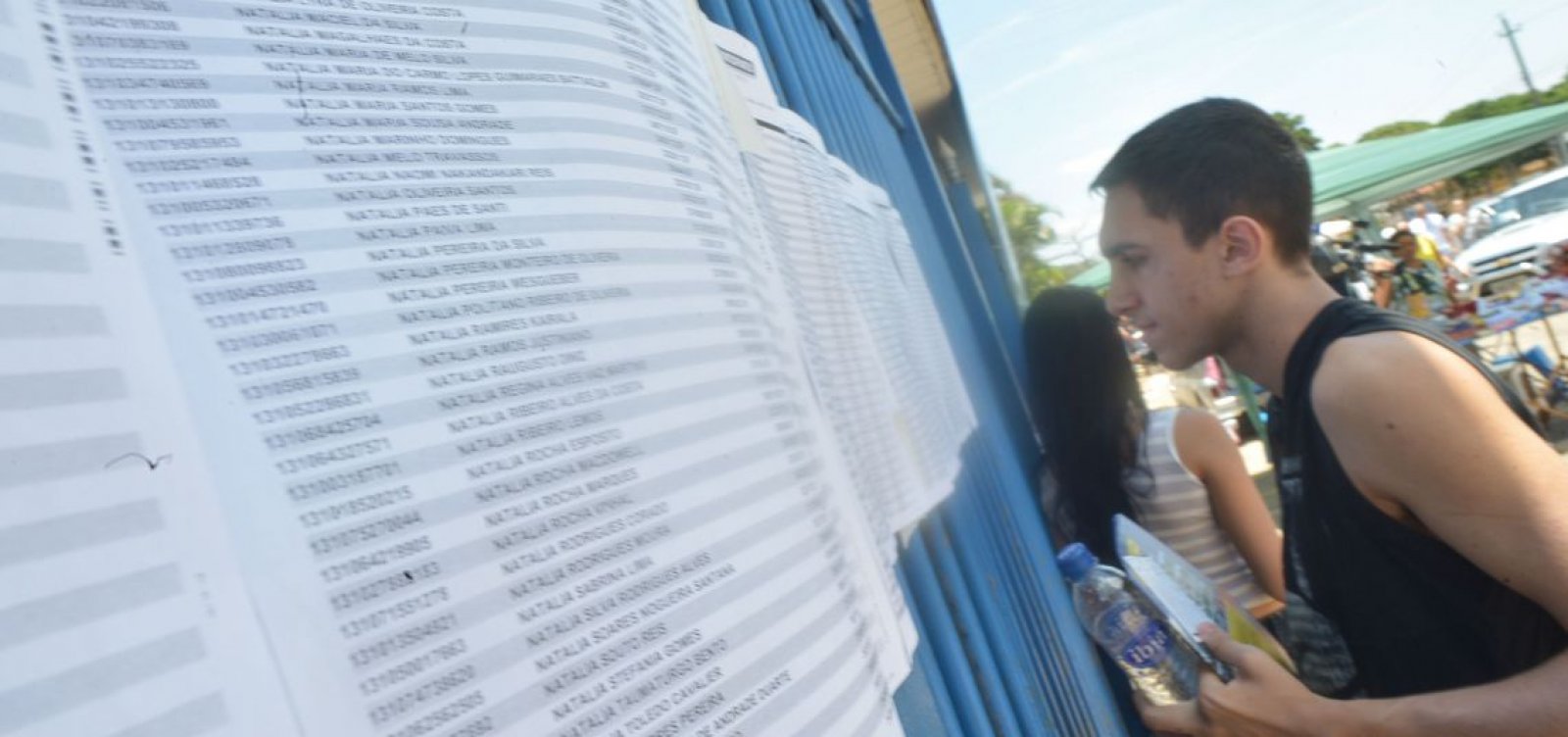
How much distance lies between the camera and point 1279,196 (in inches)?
73.3

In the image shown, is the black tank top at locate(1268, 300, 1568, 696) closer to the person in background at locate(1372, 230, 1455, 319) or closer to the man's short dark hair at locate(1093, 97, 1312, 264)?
the man's short dark hair at locate(1093, 97, 1312, 264)

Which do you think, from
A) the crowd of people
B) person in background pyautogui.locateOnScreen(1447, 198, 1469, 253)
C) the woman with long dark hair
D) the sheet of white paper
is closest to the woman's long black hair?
the woman with long dark hair

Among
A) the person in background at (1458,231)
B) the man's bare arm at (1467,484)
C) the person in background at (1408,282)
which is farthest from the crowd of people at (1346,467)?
the person in background at (1458,231)

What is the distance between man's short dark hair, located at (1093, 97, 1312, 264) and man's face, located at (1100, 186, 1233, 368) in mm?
30

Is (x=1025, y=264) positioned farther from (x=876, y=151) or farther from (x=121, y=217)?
(x=121, y=217)

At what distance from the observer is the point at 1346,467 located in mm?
1473

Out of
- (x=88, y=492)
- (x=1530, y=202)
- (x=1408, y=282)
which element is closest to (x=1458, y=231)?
(x=1530, y=202)

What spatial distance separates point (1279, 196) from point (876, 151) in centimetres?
81

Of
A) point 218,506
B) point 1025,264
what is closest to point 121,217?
point 218,506

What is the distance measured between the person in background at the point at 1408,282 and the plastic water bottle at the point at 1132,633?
6787 millimetres

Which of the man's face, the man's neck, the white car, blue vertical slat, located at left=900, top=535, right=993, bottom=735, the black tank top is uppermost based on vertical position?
the man's face

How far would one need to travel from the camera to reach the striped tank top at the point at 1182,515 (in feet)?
8.36

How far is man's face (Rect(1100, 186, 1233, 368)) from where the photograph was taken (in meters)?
1.85

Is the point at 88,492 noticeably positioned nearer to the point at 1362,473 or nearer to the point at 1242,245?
the point at 1362,473
